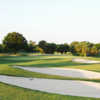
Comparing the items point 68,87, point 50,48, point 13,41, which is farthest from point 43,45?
point 68,87

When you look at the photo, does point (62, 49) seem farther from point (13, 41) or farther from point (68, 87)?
point (68, 87)

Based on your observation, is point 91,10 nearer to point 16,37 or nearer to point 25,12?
point 25,12

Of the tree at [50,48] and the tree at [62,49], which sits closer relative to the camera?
the tree at [62,49]

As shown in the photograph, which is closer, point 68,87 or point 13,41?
point 68,87

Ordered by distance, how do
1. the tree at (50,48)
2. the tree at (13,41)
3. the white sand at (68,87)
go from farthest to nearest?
the tree at (50,48)
the tree at (13,41)
the white sand at (68,87)

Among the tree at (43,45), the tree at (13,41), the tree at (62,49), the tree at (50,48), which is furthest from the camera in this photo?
the tree at (43,45)

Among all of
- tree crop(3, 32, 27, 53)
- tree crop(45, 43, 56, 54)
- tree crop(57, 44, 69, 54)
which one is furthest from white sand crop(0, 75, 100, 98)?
tree crop(45, 43, 56, 54)

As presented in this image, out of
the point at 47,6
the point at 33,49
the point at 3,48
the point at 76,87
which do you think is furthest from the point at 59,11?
the point at 33,49

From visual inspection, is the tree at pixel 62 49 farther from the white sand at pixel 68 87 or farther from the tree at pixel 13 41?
the white sand at pixel 68 87

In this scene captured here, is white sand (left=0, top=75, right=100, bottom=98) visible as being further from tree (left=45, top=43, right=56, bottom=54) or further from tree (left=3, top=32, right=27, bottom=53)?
tree (left=45, top=43, right=56, bottom=54)

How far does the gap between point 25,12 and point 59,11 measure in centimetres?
636

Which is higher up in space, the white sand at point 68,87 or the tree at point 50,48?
the tree at point 50,48

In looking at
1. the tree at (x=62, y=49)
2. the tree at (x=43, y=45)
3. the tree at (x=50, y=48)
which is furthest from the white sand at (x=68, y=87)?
the tree at (x=43, y=45)

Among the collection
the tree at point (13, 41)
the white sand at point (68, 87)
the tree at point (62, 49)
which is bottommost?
the white sand at point (68, 87)
